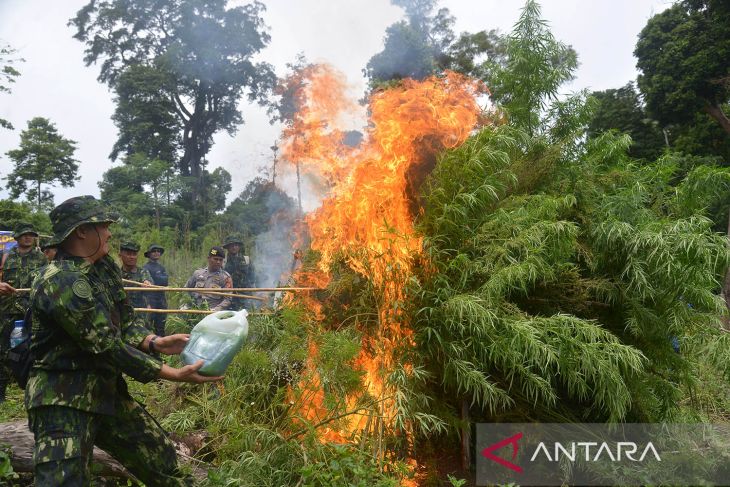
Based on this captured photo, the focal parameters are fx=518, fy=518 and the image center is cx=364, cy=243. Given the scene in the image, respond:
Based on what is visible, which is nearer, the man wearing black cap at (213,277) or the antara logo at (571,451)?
the antara logo at (571,451)

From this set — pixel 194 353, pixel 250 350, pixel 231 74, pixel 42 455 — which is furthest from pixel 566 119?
pixel 231 74

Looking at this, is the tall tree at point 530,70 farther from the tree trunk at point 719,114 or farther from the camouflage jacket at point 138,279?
the tree trunk at point 719,114

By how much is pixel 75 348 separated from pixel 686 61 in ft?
50.3

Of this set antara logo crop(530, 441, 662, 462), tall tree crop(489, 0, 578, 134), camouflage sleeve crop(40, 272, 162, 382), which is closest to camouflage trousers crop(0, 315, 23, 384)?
camouflage sleeve crop(40, 272, 162, 382)

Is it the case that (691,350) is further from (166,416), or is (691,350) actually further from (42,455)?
(42,455)

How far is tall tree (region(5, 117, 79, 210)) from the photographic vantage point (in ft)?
66.0

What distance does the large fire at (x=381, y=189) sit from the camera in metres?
4.14

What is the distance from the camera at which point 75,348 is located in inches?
110

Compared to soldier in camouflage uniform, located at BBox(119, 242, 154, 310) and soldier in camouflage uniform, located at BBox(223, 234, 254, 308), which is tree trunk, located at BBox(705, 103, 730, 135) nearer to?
soldier in camouflage uniform, located at BBox(223, 234, 254, 308)

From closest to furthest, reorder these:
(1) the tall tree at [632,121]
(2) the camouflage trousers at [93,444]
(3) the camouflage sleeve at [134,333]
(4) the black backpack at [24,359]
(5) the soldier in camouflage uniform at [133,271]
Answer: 1. (2) the camouflage trousers at [93,444]
2. (4) the black backpack at [24,359]
3. (3) the camouflage sleeve at [134,333]
4. (5) the soldier in camouflage uniform at [133,271]
5. (1) the tall tree at [632,121]

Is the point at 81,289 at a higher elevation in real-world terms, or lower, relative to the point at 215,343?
higher

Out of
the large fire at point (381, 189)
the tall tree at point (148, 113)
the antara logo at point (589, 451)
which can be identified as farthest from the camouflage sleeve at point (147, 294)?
the tall tree at point (148, 113)

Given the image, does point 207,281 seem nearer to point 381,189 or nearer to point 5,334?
point 5,334

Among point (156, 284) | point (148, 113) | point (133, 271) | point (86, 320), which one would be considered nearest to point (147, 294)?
point (156, 284)
